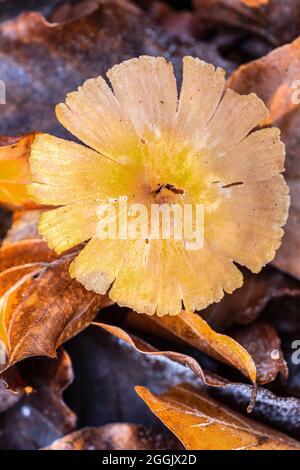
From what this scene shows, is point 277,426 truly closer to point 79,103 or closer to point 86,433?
point 86,433

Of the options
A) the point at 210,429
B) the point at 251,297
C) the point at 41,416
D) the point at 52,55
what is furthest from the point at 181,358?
the point at 52,55

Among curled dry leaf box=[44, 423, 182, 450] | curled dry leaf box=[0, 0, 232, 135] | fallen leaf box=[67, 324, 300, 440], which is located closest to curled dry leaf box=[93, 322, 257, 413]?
fallen leaf box=[67, 324, 300, 440]

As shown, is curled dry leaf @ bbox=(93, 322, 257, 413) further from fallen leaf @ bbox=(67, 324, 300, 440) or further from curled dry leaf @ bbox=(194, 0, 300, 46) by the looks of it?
curled dry leaf @ bbox=(194, 0, 300, 46)

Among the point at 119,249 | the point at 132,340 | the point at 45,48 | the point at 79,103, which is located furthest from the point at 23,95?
the point at 132,340

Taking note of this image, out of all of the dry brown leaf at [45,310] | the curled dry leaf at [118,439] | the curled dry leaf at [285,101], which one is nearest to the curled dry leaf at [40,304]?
the dry brown leaf at [45,310]

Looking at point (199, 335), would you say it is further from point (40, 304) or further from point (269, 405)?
point (40, 304)

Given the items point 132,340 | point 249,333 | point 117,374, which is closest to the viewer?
point 132,340

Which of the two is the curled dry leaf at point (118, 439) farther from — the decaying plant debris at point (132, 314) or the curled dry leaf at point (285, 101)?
the curled dry leaf at point (285, 101)
